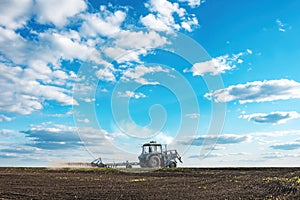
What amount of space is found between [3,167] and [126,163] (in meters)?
13.9

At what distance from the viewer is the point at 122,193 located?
21.0m

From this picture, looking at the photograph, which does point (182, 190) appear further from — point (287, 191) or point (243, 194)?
point (287, 191)

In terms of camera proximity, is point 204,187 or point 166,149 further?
point 166,149

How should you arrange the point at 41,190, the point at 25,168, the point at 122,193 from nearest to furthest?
the point at 122,193 < the point at 41,190 < the point at 25,168

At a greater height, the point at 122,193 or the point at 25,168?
the point at 25,168

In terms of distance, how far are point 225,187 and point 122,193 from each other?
6.45 metres

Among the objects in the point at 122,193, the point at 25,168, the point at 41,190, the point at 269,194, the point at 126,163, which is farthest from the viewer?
the point at 126,163

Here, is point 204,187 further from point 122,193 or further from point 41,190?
point 41,190

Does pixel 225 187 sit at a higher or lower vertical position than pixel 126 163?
lower

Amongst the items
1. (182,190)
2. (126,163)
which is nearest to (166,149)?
(126,163)

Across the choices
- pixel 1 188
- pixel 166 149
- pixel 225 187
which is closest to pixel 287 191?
pixel 225 187

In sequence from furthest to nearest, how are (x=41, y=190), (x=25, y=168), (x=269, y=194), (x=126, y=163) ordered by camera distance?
(x=126, y=163)
(x=25, y=168)
(x=41, y=190)
(x=269, y=194)

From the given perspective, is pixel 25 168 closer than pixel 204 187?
No

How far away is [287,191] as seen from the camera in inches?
797
